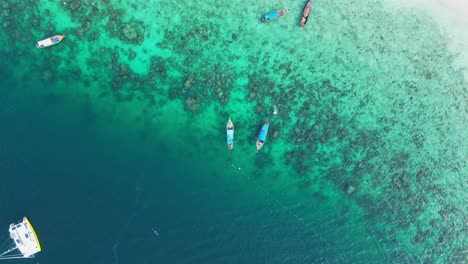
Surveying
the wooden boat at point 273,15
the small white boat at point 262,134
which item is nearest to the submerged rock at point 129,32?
the wooden boat at point 273,15

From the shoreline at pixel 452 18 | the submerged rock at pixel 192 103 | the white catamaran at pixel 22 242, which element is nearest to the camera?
the white catamaran at pixel 22 242

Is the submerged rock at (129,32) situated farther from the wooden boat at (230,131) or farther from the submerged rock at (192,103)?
the wooden boat at (230,131)

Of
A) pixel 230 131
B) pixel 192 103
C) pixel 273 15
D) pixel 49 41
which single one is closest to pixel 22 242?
pixel 49 41

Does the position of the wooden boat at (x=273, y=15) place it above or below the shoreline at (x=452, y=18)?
above

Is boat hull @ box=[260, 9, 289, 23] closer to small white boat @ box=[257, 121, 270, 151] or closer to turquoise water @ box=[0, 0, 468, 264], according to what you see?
turquoise water @ box=[0, 0, 468, 264]

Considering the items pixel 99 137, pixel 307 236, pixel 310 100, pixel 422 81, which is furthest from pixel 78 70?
pixel 422 81

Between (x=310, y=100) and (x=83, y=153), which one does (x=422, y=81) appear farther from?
(x=83, y=153)

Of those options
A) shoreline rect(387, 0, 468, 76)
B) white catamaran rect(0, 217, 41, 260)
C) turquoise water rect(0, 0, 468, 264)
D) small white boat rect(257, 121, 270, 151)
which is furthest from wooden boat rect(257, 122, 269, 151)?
white catamaran rect(0, 217, 41, 260)
